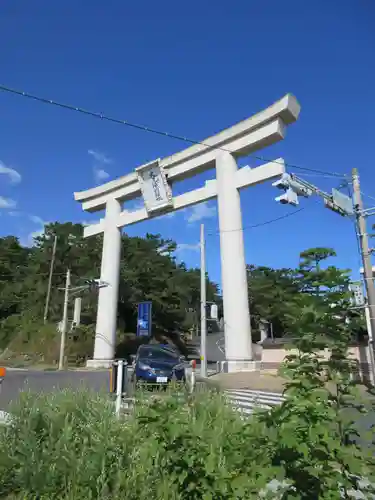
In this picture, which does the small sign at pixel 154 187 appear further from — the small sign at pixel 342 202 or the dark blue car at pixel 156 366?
the small sign at pixel 342 202

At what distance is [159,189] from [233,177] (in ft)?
16.1

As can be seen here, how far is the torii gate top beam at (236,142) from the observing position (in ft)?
56.9

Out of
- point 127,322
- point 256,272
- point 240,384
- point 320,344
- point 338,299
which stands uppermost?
point 256,272

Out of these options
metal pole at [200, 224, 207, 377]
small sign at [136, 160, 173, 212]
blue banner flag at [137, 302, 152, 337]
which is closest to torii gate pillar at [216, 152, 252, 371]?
metal pole at [200, 224, 207, 377]

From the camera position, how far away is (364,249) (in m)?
9.50

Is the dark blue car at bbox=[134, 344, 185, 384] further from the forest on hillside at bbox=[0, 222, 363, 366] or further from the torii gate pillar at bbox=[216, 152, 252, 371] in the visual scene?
the forest on hillside at bbox=[0, 222, 363, 366]

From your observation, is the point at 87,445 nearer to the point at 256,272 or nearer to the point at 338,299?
the point at 338,299

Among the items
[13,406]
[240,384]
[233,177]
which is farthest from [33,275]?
[13,406]

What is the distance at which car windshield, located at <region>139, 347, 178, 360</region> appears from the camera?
13758 millimetres

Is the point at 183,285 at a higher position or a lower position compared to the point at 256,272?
lower

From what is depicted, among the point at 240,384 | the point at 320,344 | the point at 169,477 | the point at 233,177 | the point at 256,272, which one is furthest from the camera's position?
the point at 256,272

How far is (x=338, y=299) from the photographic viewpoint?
91.4 inches

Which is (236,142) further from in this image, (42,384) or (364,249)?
(42,384)

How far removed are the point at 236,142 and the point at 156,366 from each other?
11.5 m
